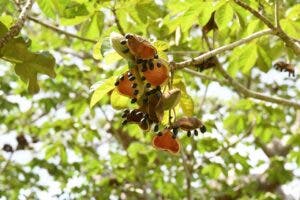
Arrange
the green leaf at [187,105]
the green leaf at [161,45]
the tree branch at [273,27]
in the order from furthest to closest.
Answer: the tree branch at [273,27] → the green leaf at [187,105] → the green leaf at [161,45]

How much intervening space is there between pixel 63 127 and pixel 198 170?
1.80 meters

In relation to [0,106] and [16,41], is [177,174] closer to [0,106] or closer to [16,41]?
[0,106]

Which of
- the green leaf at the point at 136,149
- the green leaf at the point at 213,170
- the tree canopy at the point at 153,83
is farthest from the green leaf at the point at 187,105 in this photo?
the green leaf at the point at 136,149

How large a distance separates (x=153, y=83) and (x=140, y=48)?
0.15 metres

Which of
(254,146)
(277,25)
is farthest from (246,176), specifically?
(277,25)

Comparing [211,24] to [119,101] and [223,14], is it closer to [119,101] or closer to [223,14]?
[223,14]

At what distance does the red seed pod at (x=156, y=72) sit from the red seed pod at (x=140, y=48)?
0.09 feet

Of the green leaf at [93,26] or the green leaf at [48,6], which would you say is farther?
the green leaf at [93,26]

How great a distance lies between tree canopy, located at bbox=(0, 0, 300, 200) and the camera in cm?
254

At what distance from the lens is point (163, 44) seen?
7.38 feet

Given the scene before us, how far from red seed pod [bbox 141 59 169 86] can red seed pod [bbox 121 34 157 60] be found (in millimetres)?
29

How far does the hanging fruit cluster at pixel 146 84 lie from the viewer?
1993mm

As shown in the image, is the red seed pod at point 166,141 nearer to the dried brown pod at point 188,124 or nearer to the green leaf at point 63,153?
the dried brown pod at point 188,124

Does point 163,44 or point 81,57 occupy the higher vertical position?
point 81,57
